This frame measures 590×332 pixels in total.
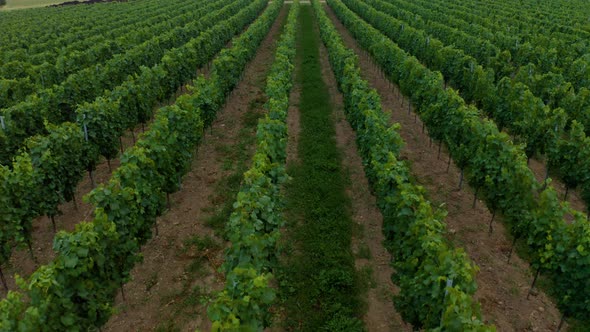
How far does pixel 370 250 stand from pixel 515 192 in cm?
365

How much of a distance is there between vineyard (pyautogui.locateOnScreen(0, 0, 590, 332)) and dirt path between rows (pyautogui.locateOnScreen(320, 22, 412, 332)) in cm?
5

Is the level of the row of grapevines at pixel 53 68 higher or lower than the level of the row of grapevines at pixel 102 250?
higher

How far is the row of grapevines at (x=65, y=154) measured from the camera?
942cm

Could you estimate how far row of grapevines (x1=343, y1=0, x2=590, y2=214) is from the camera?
37.1ft

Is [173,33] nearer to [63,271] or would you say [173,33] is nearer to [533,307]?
[63,271]

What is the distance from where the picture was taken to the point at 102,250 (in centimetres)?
774

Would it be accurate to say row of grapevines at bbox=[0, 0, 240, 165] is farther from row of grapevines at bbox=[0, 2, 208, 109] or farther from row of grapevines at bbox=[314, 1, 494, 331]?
row of grapevines at bbox=[314, 1, 494, 331]

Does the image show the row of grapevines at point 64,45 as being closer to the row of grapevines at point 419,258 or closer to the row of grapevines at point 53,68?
the row of grapevines at point 53,68

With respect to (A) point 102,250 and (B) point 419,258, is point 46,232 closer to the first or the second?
(A) point 102,250

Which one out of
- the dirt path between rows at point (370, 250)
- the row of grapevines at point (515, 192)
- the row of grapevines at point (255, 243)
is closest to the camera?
the row of grapevines at point (255, 243)

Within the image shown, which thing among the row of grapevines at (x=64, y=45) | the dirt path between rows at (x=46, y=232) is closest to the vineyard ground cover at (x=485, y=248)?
the dirt path between rows at (x=46, y=232)

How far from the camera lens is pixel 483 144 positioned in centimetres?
1136

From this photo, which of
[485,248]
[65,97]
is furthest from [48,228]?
[485,248]

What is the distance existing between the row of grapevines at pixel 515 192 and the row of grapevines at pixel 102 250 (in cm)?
786
